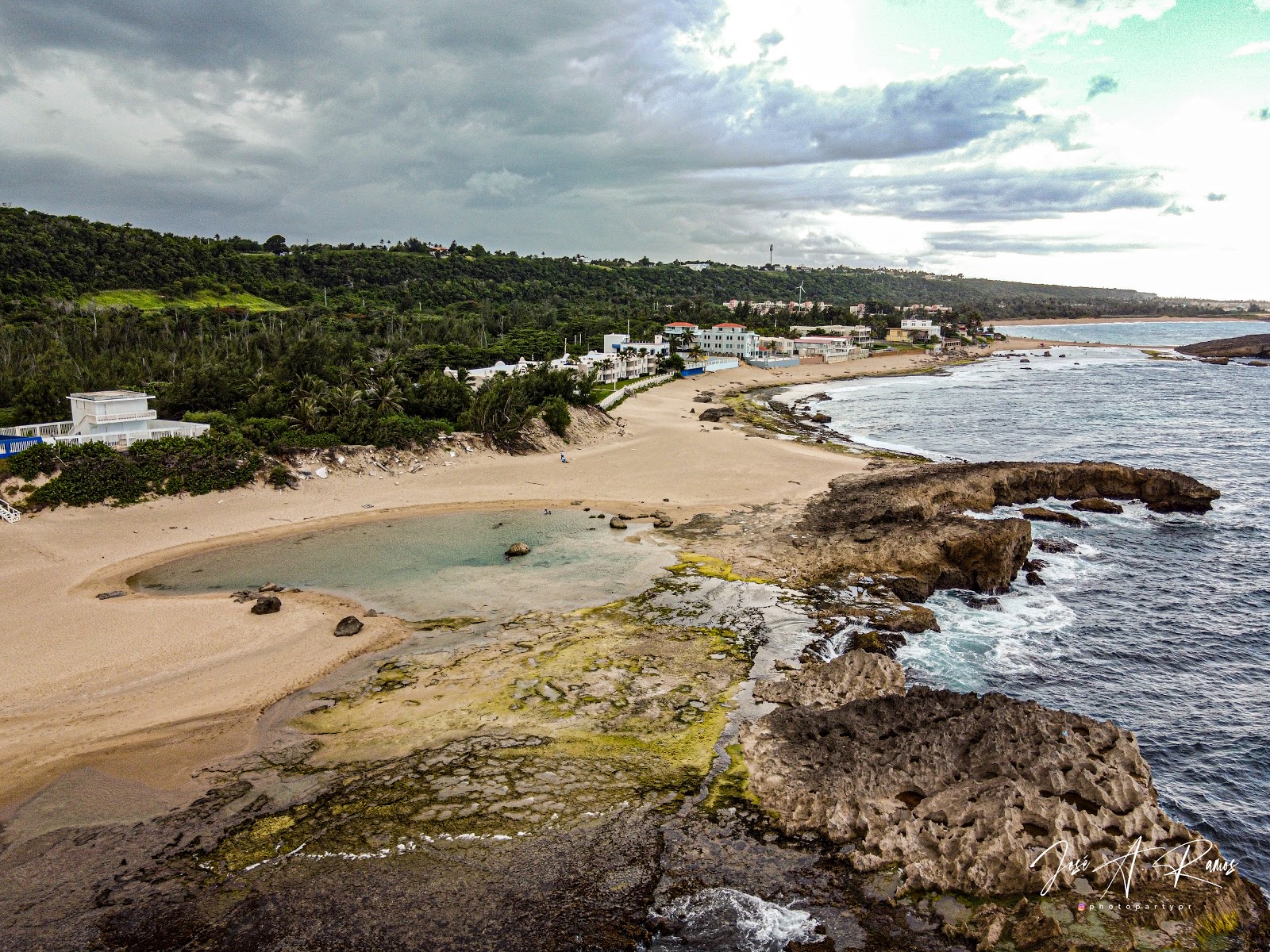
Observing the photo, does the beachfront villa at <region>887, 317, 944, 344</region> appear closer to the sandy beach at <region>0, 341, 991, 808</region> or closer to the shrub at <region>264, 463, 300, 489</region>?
the sandy beach at <region>0, 341, 991, 808</region>

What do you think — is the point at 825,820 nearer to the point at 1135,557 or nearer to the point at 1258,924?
the point at 1258,924

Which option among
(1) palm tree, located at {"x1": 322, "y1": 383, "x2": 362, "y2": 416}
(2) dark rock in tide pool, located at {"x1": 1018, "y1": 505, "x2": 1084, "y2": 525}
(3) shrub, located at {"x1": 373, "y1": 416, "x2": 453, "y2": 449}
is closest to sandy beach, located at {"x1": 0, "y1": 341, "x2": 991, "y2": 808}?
(3) shrub, located at {"x1": 373, "y1": 416, "x2": 453, "y2": 449}

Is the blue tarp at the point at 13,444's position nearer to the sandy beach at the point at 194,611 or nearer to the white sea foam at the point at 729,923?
the sandy beach at the point at 194,611

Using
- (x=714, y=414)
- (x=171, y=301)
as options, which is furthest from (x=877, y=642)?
(x=171, y=301)

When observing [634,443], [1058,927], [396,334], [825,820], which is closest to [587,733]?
[825,820]
